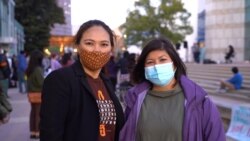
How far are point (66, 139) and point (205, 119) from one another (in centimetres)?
90

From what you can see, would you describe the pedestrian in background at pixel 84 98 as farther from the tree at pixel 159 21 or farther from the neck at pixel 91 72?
the tree at pixel 159 21

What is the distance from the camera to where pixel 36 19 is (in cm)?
5606

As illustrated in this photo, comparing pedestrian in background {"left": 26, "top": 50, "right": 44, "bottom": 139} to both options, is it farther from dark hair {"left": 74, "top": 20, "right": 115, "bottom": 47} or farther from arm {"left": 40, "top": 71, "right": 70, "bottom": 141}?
arm {"left": 40, "top": 71, "right": 70, "bottom": 141}

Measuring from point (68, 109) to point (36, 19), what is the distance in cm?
5396

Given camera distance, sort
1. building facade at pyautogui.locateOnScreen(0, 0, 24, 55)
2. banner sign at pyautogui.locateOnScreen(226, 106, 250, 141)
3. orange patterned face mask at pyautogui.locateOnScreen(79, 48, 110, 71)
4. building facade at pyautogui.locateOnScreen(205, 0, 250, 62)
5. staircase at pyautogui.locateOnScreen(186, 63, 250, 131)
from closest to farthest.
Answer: orange patterned face mask at pyautogui.locateOnScreen(79, 48, 110, 71) → banner sign at pyautogui.locateOnScreen(226, 106, 250, 141) → staircase at pyautogui.locateOnScreen(186, 63, 250, 131) → building facade at pyautogui.locateOnScreen(0, 0, 24, 55) → building facade at pyautogui.locateOnScreen(205, 0, 250, 62)

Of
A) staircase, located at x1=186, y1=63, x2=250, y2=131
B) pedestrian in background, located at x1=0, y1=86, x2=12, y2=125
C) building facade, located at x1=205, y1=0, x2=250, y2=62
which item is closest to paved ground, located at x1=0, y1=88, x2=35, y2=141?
pedestrian in background, located at x1=0, y1=86, x2=12, y2=125

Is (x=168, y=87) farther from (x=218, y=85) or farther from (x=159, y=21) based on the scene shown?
(x=159, y=21)

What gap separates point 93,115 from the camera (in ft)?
10.9

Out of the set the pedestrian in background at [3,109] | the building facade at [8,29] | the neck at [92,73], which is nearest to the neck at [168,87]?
the neck at [92,73]

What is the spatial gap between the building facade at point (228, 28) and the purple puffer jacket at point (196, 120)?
45.4 meters

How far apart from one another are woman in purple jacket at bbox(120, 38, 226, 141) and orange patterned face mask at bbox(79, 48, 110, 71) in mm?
302

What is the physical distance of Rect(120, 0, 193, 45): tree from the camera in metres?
60.5

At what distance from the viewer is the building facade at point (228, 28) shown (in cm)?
4825

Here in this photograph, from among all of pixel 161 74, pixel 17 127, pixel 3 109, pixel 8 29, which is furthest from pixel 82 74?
pixel 8 29
